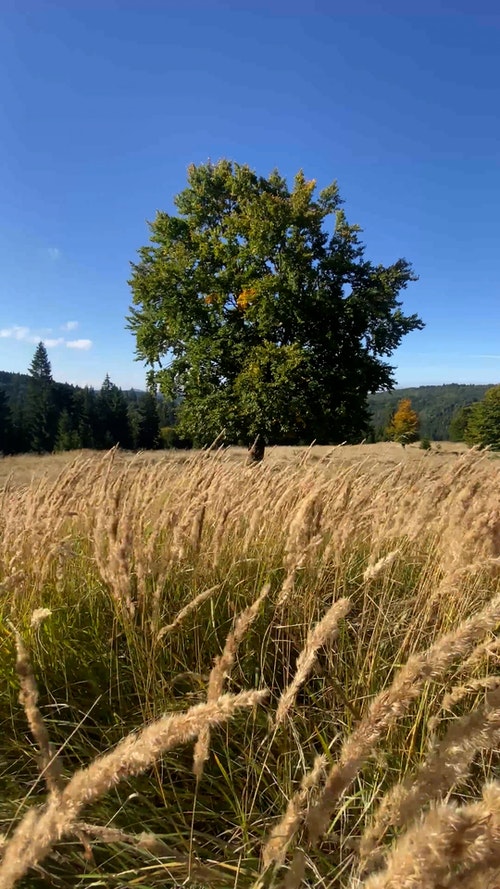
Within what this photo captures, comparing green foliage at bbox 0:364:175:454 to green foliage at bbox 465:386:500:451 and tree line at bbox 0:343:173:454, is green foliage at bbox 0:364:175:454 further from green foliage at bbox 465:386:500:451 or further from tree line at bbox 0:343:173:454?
green foliage at bbox 465:386:500:451

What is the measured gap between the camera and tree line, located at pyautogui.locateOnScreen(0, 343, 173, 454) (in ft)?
187

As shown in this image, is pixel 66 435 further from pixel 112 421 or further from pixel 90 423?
pixel 112 421

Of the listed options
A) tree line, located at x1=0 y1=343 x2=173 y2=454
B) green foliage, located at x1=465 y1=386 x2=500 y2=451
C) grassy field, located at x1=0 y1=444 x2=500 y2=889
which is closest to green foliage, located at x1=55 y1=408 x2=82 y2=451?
tree line, located at x1=0 y1=343 x2=173 y2=454

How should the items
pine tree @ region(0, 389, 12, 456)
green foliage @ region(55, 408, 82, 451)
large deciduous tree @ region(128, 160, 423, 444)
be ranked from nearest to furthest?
large deciduous tree @ region(128, 160, 423, 444), green foliage @ region(55, 408, 82, 451), pine tree @ region(0, 389, 12, 456)

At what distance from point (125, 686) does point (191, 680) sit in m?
0.28

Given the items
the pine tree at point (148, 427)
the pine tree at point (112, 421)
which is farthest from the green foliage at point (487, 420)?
the pine tree at point (112, 421)

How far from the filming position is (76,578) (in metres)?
2.40

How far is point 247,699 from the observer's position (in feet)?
2.38

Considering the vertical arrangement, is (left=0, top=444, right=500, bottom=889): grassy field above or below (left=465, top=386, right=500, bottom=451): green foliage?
below

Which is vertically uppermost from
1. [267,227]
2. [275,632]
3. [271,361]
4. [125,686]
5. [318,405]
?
[267,227]

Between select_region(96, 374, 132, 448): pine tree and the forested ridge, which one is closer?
the forested ridge

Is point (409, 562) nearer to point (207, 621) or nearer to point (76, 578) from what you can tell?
point (207, 621)

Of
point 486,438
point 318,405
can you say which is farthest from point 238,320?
point 486,438

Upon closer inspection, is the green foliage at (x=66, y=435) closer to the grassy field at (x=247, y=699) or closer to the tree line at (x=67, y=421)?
the tree line at (x=67, y=421)
